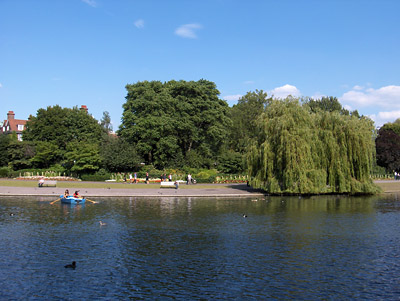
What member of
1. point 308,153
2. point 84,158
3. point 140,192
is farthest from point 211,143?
point 308,153

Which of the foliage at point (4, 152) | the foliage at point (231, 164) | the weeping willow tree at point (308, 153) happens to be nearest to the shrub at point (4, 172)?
the foliage at point (4, 152)

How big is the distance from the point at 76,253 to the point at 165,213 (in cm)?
1313

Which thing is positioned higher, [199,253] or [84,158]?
[84,158]

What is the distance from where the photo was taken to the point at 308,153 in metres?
44.5

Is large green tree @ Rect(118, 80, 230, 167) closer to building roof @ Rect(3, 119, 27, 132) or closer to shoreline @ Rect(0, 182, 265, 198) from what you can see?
shoreline @ Rect(0, 182, 265, 198)

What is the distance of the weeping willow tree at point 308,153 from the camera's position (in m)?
44.1

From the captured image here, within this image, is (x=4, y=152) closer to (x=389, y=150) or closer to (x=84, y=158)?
(x=84, y=158)

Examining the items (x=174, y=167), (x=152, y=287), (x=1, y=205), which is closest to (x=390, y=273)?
(x=152, y=287)

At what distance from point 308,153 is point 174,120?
29543 mm

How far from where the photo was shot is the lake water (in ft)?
51.6

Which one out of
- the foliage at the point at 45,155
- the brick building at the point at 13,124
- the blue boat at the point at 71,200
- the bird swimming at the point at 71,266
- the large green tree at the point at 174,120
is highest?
the brick building at the point at 13,124

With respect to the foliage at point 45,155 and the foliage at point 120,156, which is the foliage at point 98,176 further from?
the foliage at point 45,155

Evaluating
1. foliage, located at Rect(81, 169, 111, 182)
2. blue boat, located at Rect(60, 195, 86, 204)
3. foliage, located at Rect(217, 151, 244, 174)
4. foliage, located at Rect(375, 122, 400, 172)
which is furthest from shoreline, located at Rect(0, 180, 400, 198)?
foliage, located at Rect(375, 122, 400, 172)

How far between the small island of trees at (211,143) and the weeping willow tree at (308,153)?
12cm
